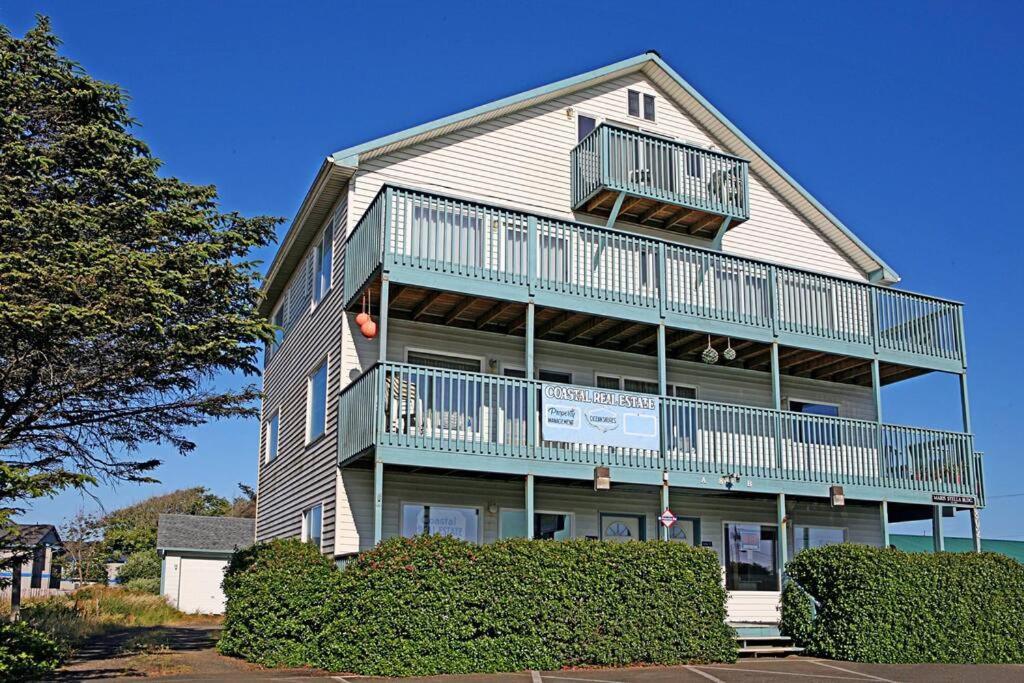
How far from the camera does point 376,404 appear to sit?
15867 millimetres

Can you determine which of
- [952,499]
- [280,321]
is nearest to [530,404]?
[952,499]

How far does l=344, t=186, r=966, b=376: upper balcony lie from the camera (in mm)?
17203

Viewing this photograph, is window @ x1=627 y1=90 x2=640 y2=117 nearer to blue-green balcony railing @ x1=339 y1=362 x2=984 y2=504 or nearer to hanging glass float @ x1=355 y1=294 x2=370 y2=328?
blue-green balcony railing @ x1=339 y1=362 x2=984 y2=504

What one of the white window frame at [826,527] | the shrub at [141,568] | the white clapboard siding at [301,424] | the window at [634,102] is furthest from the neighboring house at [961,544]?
the shrub at [141,568]

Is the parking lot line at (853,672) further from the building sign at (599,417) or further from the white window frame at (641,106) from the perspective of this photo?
the white window frame at (641,106)

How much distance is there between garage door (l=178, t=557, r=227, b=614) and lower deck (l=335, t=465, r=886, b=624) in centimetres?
2560

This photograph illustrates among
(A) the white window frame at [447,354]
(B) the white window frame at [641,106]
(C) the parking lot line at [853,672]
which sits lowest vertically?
(C) the parking lot line at [853,672]

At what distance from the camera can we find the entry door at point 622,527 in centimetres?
2000

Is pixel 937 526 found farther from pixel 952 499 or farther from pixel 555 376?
pixel 555 376

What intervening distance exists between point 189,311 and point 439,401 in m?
4.86

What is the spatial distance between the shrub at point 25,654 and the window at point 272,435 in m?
10.2

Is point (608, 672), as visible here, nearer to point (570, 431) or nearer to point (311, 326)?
point (570, 431)

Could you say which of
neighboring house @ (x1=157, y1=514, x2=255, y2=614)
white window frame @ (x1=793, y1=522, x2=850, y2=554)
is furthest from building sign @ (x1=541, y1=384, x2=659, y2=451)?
neighboring house @ (x1=157, y1=514, x2=255, y2=614)

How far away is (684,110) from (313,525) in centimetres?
1264
